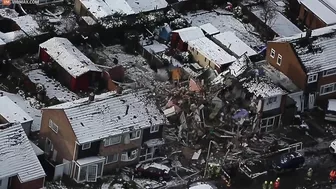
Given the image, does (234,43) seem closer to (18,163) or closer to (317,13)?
(317,13)

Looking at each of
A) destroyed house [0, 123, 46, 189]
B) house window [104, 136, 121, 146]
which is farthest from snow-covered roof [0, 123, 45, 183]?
house window [104, 136, 121, 146]

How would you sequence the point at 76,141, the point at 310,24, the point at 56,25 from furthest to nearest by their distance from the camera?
the point at 310,24 → the point at 56,25 → the point at 76,141

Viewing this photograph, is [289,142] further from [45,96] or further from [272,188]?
[45,96]

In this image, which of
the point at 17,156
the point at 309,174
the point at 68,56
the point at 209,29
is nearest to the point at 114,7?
the point at 209,29

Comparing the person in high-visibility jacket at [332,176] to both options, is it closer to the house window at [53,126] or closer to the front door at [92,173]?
the front door at [92,173]

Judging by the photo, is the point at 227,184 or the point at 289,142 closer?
the point at 227,184

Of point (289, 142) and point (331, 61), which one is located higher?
point (331, 61)

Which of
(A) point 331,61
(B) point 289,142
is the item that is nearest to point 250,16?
(A) point 331,61

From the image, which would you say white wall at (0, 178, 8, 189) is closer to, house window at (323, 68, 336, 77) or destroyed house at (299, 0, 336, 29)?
house window at (323, 68, 336, 77)
